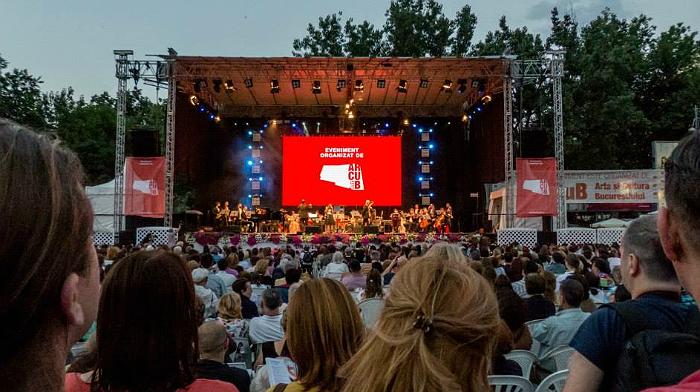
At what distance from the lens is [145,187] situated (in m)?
15.0

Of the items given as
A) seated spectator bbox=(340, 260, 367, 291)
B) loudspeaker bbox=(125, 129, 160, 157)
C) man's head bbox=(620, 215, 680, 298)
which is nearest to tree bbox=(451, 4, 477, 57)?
loudspeaker bbox=(125, 129, 160, 157)

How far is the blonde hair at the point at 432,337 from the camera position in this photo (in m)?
1.07

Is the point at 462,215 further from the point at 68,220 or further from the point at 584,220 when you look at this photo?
the point at 68,220

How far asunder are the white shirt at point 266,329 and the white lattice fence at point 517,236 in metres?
12.3

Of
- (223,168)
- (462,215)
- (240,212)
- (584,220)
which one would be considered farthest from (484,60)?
(584,220)

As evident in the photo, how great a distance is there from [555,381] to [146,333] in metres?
2.10

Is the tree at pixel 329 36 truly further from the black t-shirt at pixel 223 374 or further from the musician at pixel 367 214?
the black t-shirt at pixel 223 374

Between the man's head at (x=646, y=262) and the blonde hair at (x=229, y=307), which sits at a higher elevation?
the man's head at (x=646, y=262)

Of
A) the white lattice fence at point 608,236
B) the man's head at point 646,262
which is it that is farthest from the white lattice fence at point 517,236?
the man's head at point 646,262

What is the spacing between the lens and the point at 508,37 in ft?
95.6

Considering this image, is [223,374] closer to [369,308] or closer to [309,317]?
[309,317]

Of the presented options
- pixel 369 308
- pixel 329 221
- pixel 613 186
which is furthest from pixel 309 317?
pixel 613 186

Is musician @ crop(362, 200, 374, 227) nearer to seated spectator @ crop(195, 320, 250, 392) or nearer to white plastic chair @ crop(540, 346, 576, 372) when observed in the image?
white plastic chair @ crop(540, 346, 576, 372)

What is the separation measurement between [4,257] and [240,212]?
63.6 feet
